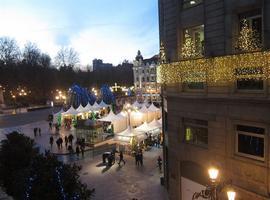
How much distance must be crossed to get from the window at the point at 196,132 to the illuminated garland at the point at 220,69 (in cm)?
178

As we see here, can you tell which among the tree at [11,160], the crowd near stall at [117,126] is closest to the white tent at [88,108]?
the crowd near stall at [117,126]

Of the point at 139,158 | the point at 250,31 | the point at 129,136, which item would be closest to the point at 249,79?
the point at 250,31

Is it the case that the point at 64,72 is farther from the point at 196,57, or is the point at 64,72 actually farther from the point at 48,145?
the point at 196,57

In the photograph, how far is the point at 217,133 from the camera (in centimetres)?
1163

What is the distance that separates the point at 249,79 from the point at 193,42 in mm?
3333

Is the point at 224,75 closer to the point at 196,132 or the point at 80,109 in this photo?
the point at 196,132

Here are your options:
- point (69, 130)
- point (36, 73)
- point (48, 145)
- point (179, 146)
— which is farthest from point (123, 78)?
point (179, 146)

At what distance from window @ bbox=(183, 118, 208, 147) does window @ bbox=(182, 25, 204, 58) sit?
9.23ft

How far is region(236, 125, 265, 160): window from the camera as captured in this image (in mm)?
10288

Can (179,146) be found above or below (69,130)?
above

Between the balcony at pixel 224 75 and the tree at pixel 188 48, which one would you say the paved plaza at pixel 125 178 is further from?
the tree at pixel 188 48

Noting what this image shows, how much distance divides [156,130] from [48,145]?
1149cm

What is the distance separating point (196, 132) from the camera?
12.9 metres

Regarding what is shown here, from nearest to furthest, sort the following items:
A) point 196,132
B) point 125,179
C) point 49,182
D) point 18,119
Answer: point 49,182
point 196,132
point 125,179
point 18,119
